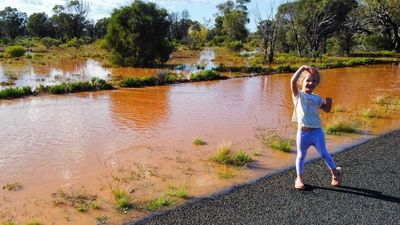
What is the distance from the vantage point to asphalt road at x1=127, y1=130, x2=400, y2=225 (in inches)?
192

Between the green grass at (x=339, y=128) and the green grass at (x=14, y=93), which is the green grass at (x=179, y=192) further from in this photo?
the green grass at (x=14, y=93)

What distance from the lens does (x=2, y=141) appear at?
31.6ft

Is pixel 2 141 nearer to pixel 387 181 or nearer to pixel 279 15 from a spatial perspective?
pixel 387 181

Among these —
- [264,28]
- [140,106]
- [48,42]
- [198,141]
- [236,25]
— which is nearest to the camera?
[198,141]

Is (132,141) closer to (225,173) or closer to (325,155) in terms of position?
(225,173)

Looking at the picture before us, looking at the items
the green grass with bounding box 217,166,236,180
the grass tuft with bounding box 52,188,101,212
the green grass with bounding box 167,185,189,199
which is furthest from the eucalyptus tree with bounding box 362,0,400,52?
the grass tuft with bounding box 52,188,101,212

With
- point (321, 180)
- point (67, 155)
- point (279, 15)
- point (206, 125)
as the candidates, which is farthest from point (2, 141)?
point (279, 15)

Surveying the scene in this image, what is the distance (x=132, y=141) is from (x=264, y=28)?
27.7 meters

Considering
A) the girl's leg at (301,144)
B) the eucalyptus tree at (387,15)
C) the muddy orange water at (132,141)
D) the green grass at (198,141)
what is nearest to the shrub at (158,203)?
the muddy orange water at (132,141)

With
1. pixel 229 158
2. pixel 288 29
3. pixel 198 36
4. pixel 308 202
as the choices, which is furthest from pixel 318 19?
pixel 308 202

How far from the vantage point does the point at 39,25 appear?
81.6 m

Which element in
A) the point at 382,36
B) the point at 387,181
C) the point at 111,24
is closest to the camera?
the point at 387,181

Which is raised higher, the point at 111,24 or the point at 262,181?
the point at 111,24

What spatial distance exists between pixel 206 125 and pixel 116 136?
2597mm
